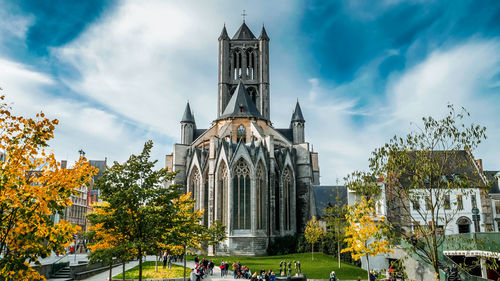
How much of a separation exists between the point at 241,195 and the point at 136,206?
Result: 961 inches

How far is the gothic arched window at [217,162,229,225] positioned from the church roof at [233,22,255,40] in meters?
35.5

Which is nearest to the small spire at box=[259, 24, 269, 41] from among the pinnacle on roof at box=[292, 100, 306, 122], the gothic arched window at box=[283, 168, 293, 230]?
the pinnacle on roof at box=[292, 100, 306, 122]

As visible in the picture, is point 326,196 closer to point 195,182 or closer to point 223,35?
point 195,182

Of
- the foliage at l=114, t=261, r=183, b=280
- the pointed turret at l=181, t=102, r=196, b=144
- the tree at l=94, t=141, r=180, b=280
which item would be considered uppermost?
the pointed turret at l=181, t=102, r=196, b=144

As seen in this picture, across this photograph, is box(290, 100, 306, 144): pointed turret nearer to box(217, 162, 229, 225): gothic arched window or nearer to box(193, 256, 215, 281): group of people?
box(217, 162, 229, 225): gothic arched window

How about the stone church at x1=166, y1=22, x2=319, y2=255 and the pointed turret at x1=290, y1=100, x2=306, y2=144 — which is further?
the pointed turret at x1=290, y1=100, x2=306, y2=144

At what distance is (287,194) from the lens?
147 ft

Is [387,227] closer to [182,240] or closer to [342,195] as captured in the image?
[182,240]

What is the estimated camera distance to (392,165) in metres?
12.1

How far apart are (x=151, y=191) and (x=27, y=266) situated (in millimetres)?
8292

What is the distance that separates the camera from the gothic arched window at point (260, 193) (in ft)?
130

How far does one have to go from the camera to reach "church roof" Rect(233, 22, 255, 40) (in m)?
70.2

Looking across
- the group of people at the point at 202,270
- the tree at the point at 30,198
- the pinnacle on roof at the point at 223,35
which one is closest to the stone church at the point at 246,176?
the group of people at the point at 202,270

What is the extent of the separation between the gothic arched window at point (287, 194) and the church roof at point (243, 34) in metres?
33.0
